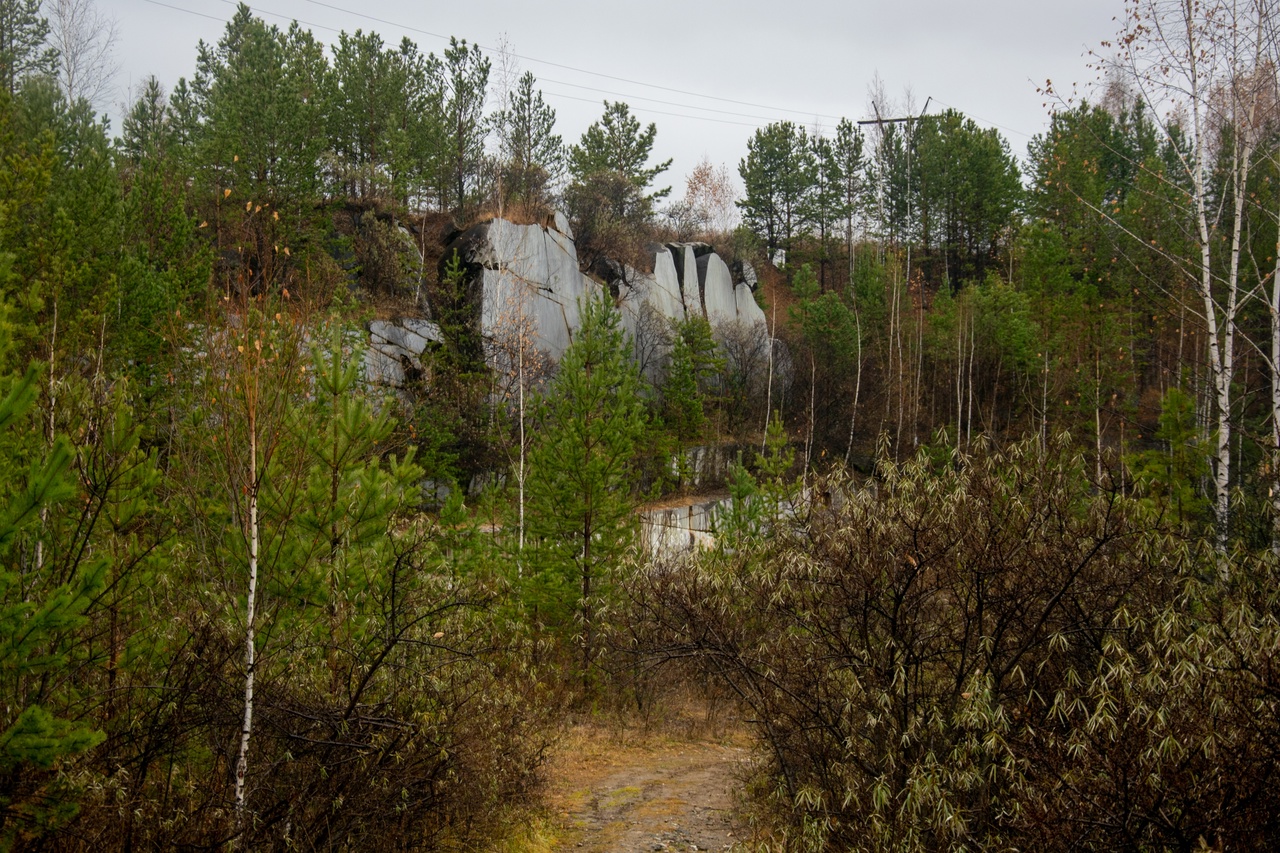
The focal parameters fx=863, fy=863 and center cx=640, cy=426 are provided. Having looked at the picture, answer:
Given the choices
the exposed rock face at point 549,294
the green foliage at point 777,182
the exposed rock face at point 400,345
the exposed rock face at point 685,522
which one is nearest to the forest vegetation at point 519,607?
the exposed rock face at point 685,522

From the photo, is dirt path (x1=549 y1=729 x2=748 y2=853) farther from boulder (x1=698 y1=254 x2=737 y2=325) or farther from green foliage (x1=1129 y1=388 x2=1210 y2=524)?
boulder (x1=698 y1=254 x2=737 y2=325)

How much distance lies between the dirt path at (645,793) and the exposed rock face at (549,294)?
34.2ft

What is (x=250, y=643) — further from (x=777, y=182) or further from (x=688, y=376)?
(x=777, y=182)

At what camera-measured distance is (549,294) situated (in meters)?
26.0

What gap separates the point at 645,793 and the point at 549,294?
18.7 m

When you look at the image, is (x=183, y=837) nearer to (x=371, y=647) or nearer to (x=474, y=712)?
(x=371, y=647)

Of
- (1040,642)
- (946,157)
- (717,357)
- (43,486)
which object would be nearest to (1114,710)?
(1040,642)

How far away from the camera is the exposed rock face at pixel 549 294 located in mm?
22500

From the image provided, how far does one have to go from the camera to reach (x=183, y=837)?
487cm

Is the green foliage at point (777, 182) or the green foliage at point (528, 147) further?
the green foliage at point (777, 182)

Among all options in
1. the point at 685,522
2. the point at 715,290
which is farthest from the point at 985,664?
the point at 715,290

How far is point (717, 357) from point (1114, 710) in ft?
77.9

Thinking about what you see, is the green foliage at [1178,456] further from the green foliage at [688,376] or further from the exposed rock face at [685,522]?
the green foliage at [688,376]

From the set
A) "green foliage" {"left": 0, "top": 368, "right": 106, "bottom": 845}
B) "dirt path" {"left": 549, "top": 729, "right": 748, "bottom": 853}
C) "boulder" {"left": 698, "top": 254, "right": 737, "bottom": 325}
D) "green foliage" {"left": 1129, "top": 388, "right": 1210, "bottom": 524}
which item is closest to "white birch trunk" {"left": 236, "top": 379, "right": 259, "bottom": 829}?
"green foliage" {"left": 0, "top": 368, "right": 106, "bottom": 845}
